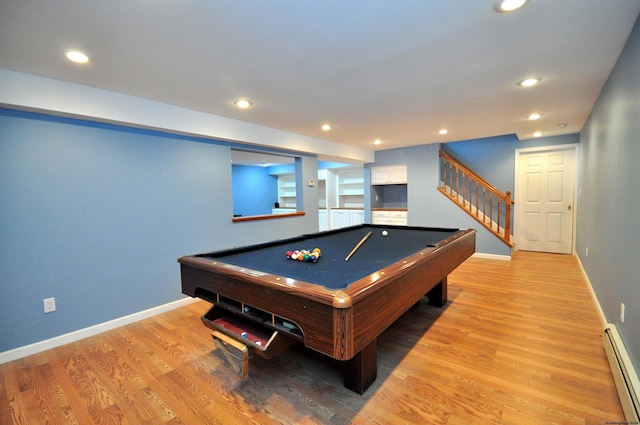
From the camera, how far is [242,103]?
2900 mm

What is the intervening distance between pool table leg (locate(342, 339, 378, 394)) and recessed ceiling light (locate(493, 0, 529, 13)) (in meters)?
2.02

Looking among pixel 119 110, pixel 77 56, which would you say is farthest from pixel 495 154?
pixel 77 56

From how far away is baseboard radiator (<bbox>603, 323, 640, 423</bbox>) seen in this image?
135cm

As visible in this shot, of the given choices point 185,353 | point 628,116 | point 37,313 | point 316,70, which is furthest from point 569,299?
point 37,313

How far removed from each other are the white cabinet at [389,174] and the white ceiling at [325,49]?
9.58 ft

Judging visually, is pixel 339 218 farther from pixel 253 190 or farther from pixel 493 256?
pixel 493 256

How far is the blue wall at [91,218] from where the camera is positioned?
217cm

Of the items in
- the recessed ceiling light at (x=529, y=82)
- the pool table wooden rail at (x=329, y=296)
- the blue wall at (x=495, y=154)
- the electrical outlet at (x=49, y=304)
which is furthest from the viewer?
the blue wall at (x=495, y=154)

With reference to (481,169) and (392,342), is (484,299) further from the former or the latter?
(481,169)

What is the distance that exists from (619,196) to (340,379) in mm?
2335

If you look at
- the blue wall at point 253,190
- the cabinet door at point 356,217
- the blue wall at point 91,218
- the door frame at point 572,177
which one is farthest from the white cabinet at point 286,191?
the door frame at point 572,177

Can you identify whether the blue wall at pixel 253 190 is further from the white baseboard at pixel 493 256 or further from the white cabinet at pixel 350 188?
the white baseboard at pixel 493 256

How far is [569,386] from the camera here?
5.48ft

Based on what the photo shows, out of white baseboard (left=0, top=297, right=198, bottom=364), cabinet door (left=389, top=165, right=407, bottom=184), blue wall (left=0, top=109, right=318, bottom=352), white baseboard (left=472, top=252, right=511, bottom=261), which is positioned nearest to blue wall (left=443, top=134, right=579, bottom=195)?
cabinet door (left=389, top=165, right=407, bottom=184)
